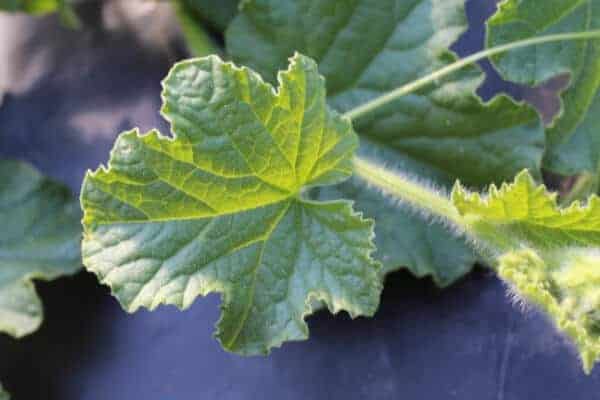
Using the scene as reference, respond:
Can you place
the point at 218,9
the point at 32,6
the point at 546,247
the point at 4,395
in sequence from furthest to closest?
the point at 32,6 → the point at 218,9 → the point at 4,395 → the point at 546,247

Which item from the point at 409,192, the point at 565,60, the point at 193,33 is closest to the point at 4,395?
the point at 409,192

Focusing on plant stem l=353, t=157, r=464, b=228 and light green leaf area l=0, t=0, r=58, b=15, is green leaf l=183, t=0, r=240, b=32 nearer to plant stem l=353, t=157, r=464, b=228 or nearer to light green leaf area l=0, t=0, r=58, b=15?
light green leaf area l=0, t=0, r=58, b=15

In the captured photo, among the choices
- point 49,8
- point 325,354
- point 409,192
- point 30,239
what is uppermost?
point 49,8

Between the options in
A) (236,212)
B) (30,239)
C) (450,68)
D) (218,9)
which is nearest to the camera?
(236,212)

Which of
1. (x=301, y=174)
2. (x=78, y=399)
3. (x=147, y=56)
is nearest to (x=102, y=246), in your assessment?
(x=301, y=174)

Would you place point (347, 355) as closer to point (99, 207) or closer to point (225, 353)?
point (225, 353)

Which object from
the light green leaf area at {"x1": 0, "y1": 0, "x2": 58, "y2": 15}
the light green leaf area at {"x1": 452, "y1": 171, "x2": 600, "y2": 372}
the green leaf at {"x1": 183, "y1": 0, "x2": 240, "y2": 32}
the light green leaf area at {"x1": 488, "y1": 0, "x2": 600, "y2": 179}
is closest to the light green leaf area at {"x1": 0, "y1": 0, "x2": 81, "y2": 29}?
the light green leaf area at {"x1": 0, "y1": 0, "x2": 58, "y2": 15}

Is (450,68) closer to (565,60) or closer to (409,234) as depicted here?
(565,60)

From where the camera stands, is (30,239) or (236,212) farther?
(30,239)

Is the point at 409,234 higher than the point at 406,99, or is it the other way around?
the point at 406,99
